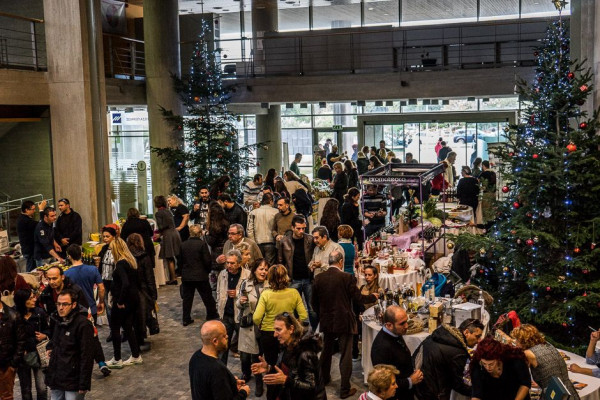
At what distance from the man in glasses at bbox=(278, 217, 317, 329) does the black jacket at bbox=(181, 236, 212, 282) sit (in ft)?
4.19

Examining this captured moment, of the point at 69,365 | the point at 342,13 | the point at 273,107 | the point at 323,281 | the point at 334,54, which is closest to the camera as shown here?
the point at 69,365

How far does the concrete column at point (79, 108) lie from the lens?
1376 cm

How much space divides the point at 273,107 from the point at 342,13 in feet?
15.1

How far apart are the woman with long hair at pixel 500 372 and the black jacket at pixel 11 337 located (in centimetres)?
411

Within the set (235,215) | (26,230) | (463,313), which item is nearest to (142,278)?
(235,215)

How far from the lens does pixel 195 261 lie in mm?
9727

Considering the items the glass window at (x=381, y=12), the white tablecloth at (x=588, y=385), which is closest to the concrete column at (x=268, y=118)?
the glass window at (x=381, y=12)

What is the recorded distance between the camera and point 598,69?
9039mm

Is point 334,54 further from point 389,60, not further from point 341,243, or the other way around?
point 341,243

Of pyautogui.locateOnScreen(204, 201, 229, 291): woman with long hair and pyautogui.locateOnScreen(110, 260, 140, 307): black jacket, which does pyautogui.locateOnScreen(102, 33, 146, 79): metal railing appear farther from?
pyautogui.locateOnScreen(110, 260, 140, 307): black jacket

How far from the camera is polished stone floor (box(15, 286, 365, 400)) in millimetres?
7840

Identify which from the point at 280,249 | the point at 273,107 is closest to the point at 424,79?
the point at 273,107

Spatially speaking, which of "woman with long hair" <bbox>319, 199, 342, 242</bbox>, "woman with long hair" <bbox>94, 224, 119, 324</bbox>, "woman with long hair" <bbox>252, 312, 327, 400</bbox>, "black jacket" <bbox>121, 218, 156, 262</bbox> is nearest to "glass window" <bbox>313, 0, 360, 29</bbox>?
"woman with long hair" <bbox>319, 199, 342, 242</bbox>

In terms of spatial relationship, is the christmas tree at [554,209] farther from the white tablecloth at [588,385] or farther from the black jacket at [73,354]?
the black jacket at [73,354]
